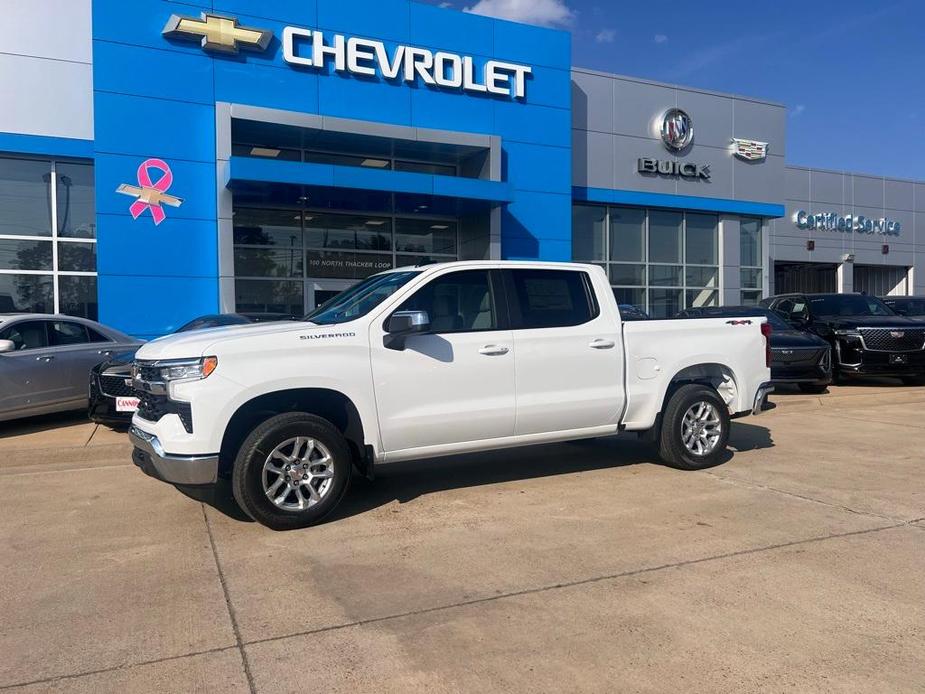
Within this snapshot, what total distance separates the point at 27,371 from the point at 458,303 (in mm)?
6369

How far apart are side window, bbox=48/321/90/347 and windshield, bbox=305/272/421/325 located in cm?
539

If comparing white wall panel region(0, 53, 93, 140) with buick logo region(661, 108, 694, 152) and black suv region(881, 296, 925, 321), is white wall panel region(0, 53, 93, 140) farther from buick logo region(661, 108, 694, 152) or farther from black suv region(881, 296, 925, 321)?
black suv region(881, 296, 925, 321)

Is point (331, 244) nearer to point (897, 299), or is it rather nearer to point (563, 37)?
point (563, 37)

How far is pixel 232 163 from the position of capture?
48.5ft

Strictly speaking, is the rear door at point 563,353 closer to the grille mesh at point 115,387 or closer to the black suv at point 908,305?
the grille mesh at point 115,387

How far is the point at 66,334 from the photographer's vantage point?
32.5ft

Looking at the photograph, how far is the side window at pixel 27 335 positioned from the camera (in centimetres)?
919

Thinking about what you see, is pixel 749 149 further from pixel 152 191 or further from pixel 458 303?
pixel 458 303

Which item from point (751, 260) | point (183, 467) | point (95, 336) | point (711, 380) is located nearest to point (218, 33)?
point (95, 336)

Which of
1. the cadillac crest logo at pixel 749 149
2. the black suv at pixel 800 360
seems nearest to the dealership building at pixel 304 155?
the cadillac crest logo at pixel 749 149

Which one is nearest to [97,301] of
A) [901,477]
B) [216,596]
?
[216,596]

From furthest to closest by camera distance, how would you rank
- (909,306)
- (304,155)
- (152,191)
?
(304,155) < (909,306) < (152,191)

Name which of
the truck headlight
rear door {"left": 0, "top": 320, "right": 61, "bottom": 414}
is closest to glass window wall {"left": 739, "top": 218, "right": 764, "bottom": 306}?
rear door {"left": 0, "top": 320, "right": 61, "bottom": 414}

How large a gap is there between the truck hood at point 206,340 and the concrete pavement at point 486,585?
1318mm
